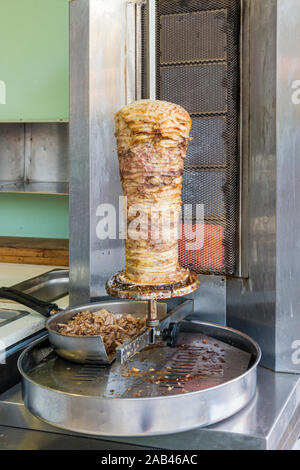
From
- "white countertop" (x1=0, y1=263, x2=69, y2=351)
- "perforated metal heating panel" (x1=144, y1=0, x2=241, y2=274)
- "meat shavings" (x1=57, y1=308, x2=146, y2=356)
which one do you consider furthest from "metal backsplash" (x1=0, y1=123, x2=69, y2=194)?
"meat shavings" (x1=57, y1=308, x2=146, y2=356)

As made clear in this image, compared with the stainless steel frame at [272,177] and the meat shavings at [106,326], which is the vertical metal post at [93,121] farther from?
the stainless steel frame at [272,177]

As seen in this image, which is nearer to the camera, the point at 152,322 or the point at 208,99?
the point at 152,322

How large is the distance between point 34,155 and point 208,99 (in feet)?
9.00

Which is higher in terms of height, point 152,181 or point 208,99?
point 208,99

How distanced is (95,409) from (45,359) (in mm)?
314

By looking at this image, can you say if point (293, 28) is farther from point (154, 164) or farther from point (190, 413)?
point (190, 413)

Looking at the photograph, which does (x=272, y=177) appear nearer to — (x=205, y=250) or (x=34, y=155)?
(x=205, y=250)

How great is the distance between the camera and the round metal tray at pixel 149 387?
95 cm

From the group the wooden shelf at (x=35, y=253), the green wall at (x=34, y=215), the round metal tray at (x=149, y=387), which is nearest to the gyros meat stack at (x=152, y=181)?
the round metal tray at (x=149, y=387)

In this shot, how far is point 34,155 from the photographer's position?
3934 millimetres

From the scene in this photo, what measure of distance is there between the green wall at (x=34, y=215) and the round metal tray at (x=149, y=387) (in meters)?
2.72

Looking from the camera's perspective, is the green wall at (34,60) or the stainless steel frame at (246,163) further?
the green wall at (34,60)

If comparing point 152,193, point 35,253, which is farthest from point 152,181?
point 35,253

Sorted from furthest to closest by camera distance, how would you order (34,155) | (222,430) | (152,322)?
(34,155), (152,322), (222,430)
